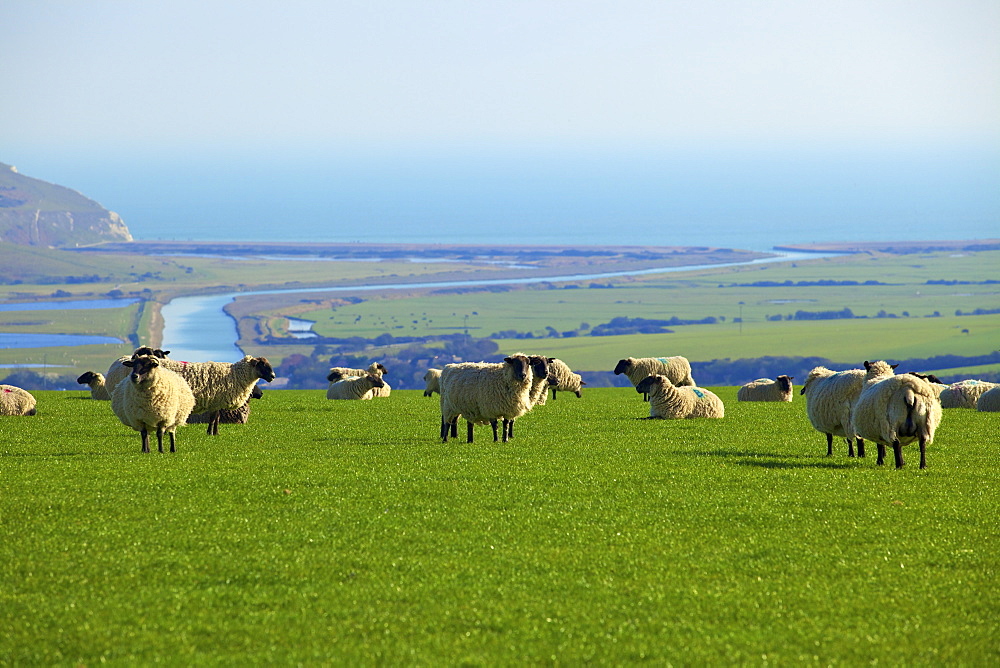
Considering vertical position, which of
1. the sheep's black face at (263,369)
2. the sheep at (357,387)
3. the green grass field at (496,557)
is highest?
the sheep's black face at (263,369)

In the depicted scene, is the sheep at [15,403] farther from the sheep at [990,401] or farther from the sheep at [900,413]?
the sheep at [990,401]

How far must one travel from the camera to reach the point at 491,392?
1844 cm

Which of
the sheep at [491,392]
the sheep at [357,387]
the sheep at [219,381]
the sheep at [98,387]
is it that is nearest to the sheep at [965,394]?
the sheep at [491,392]

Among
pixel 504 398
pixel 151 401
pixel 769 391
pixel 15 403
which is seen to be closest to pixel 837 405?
pixel 504 398

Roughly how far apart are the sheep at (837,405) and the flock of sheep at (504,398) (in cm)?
2

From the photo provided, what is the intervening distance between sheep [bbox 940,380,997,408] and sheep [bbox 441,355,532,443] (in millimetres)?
14269

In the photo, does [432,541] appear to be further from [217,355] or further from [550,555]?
[217,355]

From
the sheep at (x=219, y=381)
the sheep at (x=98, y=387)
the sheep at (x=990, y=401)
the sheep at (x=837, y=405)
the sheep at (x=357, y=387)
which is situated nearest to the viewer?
the sheep at (x=837, y=405)

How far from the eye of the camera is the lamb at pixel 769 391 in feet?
96.0

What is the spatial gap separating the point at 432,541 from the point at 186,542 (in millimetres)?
2399

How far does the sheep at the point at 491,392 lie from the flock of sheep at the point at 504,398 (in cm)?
2

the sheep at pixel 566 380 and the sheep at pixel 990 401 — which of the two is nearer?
the sheep at pixel 990 401

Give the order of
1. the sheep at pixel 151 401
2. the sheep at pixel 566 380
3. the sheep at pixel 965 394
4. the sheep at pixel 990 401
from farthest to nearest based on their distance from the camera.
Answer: the sheep at pixel 566 380 < the sheep at pixel 965 394 < the sheep at pixel 990 401 < the sheep at pixel 151 401

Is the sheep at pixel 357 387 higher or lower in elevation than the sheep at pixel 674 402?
lower
